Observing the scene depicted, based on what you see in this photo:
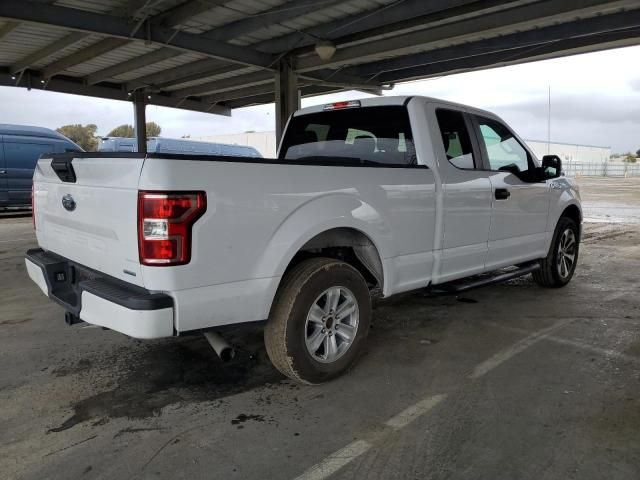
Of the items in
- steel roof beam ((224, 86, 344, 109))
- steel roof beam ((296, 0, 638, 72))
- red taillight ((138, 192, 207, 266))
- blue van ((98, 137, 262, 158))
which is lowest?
red taillight ((138, 192, 207, 266))

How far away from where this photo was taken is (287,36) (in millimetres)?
11602

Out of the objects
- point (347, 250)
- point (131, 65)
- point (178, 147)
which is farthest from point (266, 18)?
point (178, 147)

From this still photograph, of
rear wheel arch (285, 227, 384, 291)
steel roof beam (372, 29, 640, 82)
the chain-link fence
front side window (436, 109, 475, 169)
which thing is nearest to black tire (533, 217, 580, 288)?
front side window (436, 109, 475, 169)

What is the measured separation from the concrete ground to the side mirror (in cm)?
149

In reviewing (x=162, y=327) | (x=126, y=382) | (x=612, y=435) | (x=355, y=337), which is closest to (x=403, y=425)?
(x=355, y=337)

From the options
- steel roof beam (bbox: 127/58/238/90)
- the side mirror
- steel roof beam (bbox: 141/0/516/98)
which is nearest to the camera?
the side mirror

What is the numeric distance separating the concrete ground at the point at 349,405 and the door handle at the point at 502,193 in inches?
46.2

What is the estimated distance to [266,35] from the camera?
455 inches

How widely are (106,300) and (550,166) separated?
4537 millimetres

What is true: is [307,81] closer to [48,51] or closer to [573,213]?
[48,51]

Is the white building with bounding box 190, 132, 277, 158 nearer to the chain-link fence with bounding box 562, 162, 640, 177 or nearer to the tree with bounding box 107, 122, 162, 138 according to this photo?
the tree with bounding box 107, 122, 162, 138

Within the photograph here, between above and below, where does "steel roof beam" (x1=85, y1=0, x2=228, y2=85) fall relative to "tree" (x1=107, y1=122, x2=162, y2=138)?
below

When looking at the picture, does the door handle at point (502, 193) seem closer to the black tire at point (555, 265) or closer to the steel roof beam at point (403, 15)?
the black tire at point (555, 265)

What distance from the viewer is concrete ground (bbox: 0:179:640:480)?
2473mm
